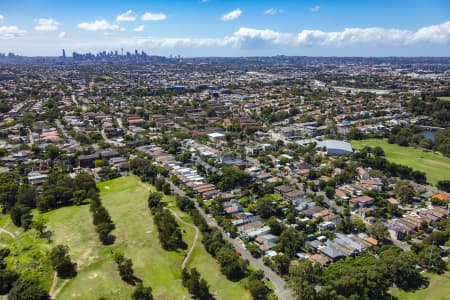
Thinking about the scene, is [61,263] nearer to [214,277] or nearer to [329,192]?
[214,277]

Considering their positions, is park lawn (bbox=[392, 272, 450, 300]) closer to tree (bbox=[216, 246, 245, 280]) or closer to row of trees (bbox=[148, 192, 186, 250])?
tree (bbox=[216, 246, 245, 280])

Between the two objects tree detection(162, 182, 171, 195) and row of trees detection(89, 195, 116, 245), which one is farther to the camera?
tree detection(162, 182, 171, 195)

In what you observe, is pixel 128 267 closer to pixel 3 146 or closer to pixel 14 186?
pixel 14 186

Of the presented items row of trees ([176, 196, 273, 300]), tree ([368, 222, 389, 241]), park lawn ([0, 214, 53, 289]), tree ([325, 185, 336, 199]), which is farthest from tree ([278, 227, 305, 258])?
park lawn ([0, 214, 53, 289])

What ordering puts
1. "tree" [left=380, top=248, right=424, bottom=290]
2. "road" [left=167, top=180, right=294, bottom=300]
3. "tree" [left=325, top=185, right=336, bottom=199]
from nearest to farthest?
"road" [left=167, top=180, right=294, bottom=300] → "tree" [left=380, top=248, right=424, bottom=290] → "tree" [left=325, top=185, right=336, bottom=199]

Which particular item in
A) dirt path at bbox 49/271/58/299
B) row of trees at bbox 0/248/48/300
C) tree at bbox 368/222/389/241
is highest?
tree at bbox 368/222/389/241

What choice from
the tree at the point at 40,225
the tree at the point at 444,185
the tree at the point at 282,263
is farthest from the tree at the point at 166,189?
the tree at the point at 444,185

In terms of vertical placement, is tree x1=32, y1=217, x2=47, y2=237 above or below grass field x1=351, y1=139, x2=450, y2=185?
below
